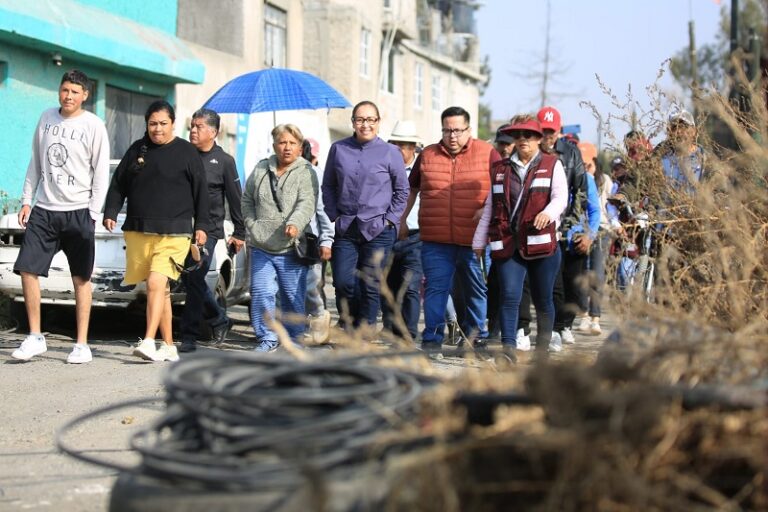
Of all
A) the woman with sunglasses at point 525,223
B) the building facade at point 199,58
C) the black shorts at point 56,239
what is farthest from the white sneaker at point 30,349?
the building facade at point 199,58

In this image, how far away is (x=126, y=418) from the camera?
659 cm

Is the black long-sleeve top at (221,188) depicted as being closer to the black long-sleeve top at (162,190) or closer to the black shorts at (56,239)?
the black long-sleeve top at (162,190)

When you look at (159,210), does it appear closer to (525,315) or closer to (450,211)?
(450,211)

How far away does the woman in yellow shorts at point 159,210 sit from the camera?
9.12m

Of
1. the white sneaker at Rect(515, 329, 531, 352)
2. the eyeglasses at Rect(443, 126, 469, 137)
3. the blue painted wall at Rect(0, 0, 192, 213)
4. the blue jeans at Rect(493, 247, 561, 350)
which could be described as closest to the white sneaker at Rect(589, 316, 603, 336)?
the white sneaker at Rect(515, 329, 531, 352)

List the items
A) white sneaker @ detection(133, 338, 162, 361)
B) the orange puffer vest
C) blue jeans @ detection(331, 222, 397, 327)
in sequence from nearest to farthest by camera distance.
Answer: white sneaker @ detection(133, 338, 162, 361) < the orange puffer vest < blue jeans @ detection(331, 222, 397, 327)

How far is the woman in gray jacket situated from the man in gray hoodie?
4.63ft

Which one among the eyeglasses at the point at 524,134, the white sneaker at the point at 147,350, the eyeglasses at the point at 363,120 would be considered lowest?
the white sneaker at the point at 147,350

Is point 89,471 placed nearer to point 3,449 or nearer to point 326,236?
point 3,449

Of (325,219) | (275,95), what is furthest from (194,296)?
(275,95)

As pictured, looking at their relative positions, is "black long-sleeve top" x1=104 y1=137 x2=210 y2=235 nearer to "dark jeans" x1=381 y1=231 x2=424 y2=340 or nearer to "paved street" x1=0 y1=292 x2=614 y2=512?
"paved street" x1=0 y1=292 x2=614 y2=512

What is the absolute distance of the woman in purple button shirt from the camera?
9.73 m

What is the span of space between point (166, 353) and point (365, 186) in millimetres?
2129

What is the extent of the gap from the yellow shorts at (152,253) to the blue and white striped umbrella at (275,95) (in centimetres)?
401
